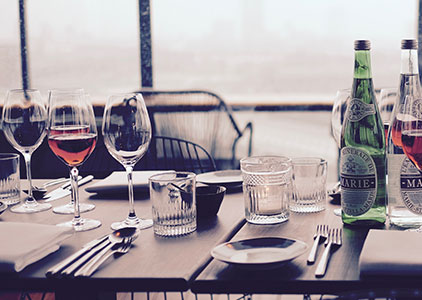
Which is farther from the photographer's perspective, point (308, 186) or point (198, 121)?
point (198, 121)

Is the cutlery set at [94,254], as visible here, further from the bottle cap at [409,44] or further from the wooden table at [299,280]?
the bottle cap at [409,44]

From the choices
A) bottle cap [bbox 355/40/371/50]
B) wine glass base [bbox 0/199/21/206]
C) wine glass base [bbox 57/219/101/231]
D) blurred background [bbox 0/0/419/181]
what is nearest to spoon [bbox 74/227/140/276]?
wine glass base [bbox 57/219/101/231]

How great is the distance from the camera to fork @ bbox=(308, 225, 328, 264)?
100cm

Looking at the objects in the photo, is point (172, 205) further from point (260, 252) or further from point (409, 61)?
point (409, 61)

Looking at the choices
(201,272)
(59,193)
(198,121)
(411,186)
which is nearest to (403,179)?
(411,186)

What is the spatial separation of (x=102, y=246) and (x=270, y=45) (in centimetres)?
373

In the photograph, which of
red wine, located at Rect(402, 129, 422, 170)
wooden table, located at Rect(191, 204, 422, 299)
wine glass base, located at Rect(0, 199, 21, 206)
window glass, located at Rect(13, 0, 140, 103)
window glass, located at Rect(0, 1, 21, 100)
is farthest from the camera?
window glass, located at Rect(13, 0, 140, 103)

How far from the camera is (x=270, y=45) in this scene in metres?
4.62

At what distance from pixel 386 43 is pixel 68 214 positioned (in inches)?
134

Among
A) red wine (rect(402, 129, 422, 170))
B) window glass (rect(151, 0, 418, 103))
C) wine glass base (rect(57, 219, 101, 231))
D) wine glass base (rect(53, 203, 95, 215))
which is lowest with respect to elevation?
wine glass base (rect(57, 219, 101, 231))

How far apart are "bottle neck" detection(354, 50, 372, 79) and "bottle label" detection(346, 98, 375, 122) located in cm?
5

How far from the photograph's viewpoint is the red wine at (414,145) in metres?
1.12

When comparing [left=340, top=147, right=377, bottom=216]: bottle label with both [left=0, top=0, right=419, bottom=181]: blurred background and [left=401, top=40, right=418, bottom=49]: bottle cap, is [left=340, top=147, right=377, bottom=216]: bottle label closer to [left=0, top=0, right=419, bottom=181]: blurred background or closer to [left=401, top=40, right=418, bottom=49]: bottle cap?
[left=401, top=40, right=418, bottom=49]: bottle cap

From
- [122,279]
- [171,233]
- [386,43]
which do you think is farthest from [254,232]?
[386,43]
